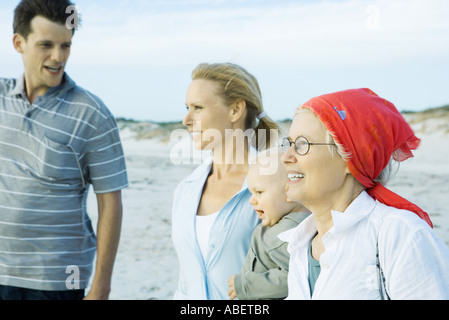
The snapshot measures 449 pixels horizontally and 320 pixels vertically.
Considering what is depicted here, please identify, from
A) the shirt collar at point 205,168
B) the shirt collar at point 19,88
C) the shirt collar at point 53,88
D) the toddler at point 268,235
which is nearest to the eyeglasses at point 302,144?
the toddler at point 268,235

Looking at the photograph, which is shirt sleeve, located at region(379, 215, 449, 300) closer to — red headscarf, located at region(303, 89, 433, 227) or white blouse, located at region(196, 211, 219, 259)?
red headscarf, located at region(303, 89, 433, 227)

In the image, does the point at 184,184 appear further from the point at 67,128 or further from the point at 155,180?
Answer: the point at 155,180

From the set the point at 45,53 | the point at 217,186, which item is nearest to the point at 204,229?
the point at 217,186

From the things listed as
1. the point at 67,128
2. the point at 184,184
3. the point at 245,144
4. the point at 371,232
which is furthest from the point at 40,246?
the point at 371,232

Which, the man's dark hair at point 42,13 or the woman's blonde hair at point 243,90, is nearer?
the woman's blonde hair at point 243,90

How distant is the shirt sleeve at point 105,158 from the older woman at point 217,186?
20.6 inches

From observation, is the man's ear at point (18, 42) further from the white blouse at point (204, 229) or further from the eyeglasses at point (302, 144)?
the eyeglasses at point (302, 144)

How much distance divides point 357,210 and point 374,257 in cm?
15

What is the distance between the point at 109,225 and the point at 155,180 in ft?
41.1

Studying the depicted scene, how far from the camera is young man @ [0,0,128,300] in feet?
9.40

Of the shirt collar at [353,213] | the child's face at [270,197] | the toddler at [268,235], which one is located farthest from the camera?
the child's face at [270,197]

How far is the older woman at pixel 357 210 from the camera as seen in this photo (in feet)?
4.78

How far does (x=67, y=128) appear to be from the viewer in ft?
9.53

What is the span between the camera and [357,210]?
160 cm
